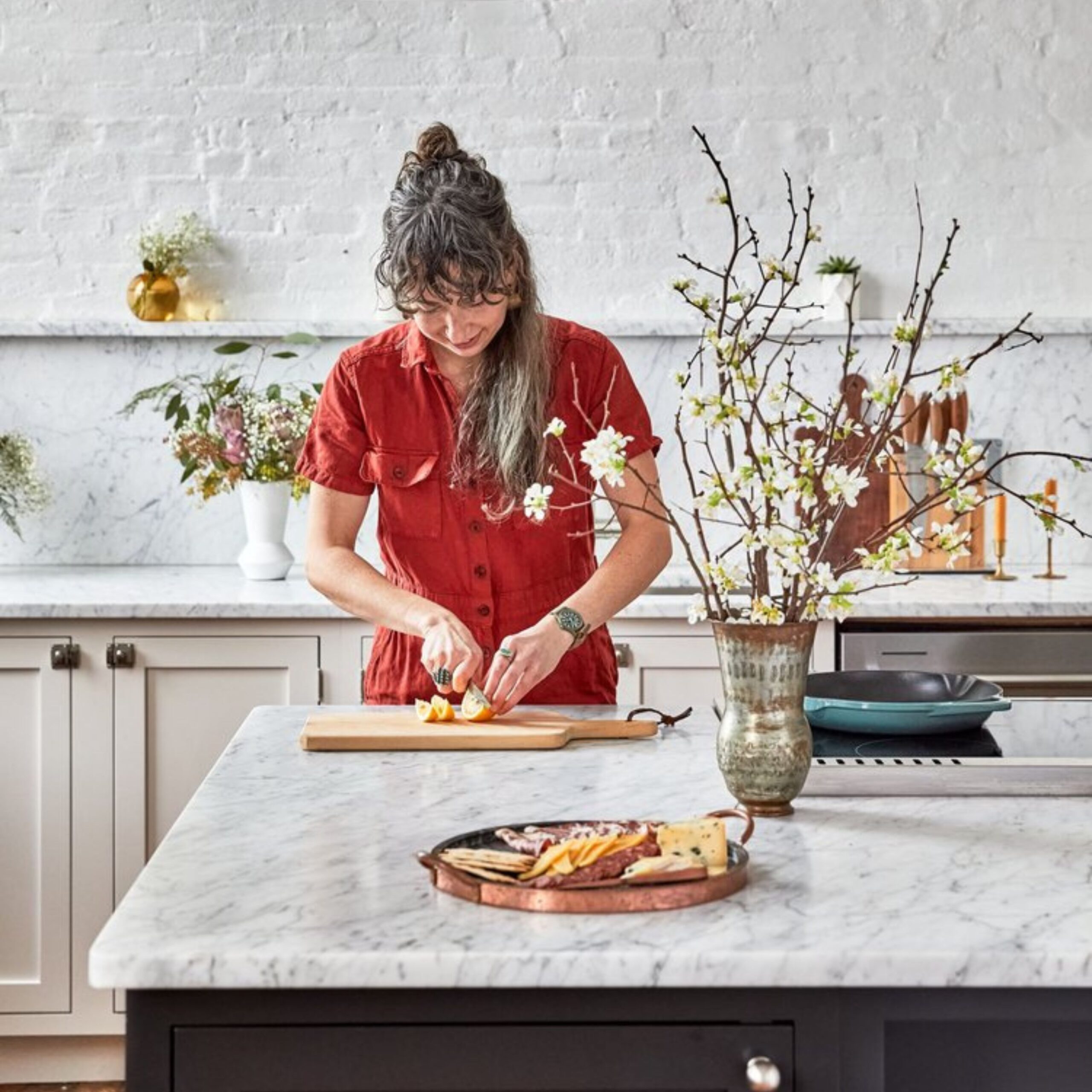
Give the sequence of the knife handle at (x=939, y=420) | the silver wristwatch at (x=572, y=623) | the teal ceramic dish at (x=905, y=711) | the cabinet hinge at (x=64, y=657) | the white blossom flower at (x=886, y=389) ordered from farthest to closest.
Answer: the knife handle at (x=939, y=420)
the cabinet hinge at (x=64, y=657)
the silver wristwatch at (x=572, y=623)
the teal ceramic dish at (x=905, y=711)
the white blossom flower at (x=886, y=389)

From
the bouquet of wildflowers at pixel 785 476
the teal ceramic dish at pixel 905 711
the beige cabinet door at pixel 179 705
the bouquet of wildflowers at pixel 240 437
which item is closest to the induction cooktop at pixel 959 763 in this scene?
the teal ceramic dish at pixel 905 711

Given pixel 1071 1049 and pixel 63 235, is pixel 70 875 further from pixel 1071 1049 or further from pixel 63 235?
pixel 1071 1049

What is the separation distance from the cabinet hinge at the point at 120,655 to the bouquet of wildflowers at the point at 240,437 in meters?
0.60

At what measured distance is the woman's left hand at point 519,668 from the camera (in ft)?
7.15

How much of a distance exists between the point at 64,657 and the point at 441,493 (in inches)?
51.8

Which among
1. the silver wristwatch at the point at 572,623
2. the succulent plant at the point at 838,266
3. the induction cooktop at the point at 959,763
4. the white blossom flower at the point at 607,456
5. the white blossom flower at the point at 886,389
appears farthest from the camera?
the succulent plant at the point at 838,266

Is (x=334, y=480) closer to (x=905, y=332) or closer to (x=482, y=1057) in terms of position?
(x=905, y=332)

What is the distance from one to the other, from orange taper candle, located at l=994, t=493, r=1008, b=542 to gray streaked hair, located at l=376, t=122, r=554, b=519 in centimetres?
186

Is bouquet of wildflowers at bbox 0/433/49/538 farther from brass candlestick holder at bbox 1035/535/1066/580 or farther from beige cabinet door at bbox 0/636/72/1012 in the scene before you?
brass candlestick holder at bbox 1035/535/1066/580

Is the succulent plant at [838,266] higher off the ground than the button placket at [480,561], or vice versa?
the succulent plant at [838,266]

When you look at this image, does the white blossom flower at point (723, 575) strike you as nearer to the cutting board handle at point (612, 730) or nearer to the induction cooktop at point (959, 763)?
the induction cooktop at point (959, 763)

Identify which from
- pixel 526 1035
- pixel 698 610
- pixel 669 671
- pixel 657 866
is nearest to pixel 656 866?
pixel 657 866

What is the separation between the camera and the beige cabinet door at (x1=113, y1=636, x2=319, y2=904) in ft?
11.5

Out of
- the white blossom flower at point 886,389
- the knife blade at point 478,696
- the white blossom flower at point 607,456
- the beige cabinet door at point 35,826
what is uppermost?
the white blossom flower at point 886,389
